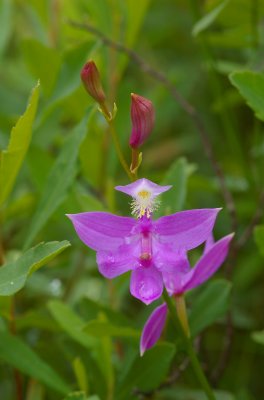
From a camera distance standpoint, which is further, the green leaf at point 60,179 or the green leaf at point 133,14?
the green leaf at point 133,14

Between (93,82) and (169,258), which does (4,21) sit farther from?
(169,258)

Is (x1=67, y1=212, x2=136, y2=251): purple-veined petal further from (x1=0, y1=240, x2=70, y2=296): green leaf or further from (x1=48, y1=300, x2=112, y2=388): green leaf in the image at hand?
(x1=48, y1=300, x2=112, y2=388): green leaf

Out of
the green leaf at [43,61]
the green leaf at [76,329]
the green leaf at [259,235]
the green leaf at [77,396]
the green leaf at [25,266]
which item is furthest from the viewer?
the green leaf at [43,61]

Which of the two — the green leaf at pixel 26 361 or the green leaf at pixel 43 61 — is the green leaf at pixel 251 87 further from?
the green leaf at pixel 43 61

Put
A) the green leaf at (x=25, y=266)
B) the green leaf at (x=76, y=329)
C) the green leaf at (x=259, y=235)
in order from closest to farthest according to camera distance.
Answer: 1. the green leaf at (x=25, y=266)
2. the green leaf at (x=259, y=235)
3. the green leaf at (x=76, y=329)

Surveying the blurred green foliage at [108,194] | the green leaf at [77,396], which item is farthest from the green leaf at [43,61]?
the green leaf at [77,396]

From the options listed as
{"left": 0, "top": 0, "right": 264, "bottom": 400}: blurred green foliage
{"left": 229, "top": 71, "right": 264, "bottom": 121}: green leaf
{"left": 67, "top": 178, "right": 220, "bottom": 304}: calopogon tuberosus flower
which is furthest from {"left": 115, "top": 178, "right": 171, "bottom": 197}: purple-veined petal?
{"left": 229, "top": 71, "right": 264, "bottom": 121}: green leaf

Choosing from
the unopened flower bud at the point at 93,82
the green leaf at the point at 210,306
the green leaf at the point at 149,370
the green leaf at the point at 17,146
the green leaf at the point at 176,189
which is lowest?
the green leaf at the point at 149,370
